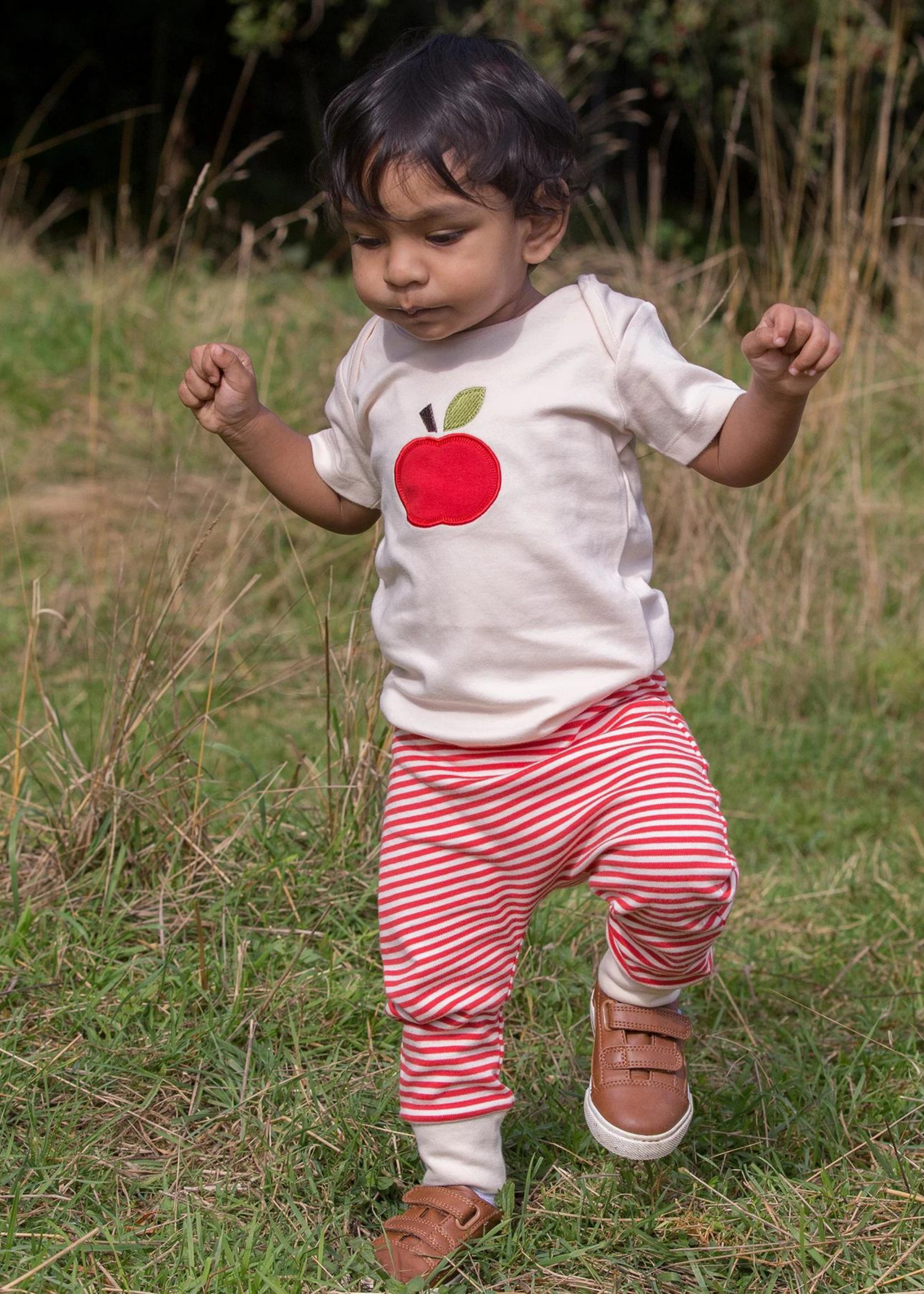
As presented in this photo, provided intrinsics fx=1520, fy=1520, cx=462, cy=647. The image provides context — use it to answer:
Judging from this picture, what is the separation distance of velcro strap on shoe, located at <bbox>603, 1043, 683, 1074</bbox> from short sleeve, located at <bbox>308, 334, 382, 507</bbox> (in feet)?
2.63

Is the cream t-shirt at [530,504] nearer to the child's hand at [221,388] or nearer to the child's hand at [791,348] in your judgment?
the child's hand at [791,348]

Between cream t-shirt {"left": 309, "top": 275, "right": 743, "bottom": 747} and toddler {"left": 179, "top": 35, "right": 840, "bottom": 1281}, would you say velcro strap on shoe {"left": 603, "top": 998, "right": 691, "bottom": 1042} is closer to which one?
toddler {"left": 179, "top": 35, "right": 840, "bottom": 1281}

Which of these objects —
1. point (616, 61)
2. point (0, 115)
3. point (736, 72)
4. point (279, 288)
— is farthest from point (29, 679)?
point (0, 115)

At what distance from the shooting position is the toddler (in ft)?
6.02

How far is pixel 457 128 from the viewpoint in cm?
182

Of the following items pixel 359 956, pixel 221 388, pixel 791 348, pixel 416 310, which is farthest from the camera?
pixel 359 956

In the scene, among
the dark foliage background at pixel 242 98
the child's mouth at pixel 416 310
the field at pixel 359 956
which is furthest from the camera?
the dark foliage background at pixel 242 98

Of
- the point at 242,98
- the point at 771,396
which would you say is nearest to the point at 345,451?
the point at 771,396

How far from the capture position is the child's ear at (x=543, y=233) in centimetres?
194

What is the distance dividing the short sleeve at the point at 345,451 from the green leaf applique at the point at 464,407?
187 millimetres

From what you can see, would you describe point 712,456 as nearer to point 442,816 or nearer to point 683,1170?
point 442,816

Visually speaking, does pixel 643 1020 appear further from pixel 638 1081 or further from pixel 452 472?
pixel 452 472

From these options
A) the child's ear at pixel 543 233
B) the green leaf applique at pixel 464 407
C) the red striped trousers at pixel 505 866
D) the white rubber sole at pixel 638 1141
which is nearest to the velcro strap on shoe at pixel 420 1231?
the red striped trousers at pixel 505 866

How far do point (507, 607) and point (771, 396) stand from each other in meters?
0.41
